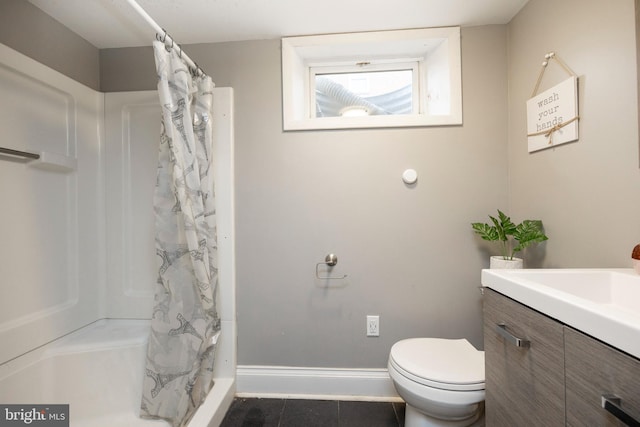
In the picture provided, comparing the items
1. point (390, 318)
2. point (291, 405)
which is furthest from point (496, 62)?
point (291, 405)

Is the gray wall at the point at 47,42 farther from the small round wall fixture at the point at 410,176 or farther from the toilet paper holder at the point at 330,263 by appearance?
the small round wall fixture at the point at 410,176

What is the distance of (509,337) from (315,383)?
1.17 meters

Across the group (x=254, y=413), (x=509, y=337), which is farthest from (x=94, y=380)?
(x=509, y=337)

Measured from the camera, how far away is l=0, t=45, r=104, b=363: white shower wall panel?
→ 45.5 inches

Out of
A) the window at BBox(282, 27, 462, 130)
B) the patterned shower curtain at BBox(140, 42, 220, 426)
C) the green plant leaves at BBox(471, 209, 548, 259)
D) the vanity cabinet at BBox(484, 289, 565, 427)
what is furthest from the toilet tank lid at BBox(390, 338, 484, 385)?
the window at BBox(282, 27, 462, 130)

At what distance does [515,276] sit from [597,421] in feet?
1.29

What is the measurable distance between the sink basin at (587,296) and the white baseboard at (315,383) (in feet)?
3.27

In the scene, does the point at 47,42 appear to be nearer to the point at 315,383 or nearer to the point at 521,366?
A: the point at 315,383

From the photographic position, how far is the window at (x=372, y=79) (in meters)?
1.50

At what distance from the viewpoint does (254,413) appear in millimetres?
1428

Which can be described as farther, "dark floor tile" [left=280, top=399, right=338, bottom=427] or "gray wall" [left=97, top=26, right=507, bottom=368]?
"gray wall" [left=97, top=26, right=507, bottom=368]

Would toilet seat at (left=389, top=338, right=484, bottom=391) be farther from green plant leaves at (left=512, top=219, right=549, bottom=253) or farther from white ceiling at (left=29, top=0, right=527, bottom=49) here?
white ceiling at (left=29, top=0, right=527, bottom=49)

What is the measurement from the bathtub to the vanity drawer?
1366mm

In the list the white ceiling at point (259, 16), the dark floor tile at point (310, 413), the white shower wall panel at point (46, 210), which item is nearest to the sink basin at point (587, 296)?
the dark floor tile at point (310, 413)
